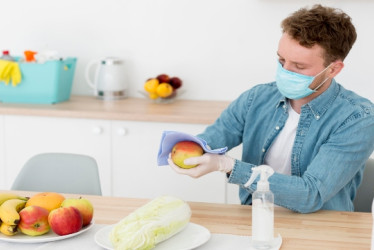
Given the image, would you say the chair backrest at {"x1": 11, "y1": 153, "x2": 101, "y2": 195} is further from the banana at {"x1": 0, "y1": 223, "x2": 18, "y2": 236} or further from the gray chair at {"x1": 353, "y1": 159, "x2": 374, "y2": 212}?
the gray chair at {"x1": 353, "y1": 159, "x2": 374, "y2": 212}

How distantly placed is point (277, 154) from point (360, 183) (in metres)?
0.28

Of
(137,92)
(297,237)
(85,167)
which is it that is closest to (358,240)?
(297,237)

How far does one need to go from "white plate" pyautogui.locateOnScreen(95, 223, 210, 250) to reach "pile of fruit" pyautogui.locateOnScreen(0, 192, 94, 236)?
0.21 feet

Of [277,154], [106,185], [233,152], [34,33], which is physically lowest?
[106,185]

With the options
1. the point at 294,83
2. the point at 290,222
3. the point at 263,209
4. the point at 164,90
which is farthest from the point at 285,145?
the point at 164,90

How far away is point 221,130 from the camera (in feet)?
7.44

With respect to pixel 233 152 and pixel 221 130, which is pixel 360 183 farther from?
pixel 233 152

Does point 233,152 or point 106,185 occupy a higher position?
point 233,152

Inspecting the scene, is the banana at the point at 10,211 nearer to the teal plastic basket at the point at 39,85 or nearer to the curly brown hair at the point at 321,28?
the curly brown hair at the point at 321,28

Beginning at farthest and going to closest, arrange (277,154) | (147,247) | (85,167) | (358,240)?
(85,167) → (277,154) → (358,240) → (147,247)

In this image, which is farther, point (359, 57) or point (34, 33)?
point (34, 33)

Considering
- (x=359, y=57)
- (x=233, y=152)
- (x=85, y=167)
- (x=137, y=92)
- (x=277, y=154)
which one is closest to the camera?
(x=277, y=154)

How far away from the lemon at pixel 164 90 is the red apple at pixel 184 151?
1.42 meters

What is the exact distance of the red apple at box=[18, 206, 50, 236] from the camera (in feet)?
5.49
